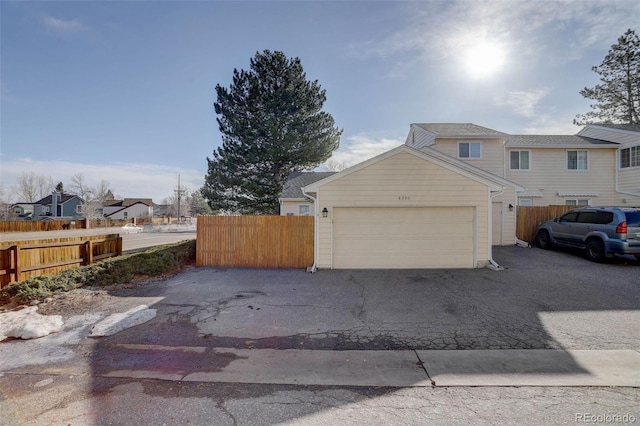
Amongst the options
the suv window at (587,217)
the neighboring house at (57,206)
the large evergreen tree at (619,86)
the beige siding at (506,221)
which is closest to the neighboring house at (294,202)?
the beige siding at (506,221)

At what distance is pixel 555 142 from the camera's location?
1549 cm

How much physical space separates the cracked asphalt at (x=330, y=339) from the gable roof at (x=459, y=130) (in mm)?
7686

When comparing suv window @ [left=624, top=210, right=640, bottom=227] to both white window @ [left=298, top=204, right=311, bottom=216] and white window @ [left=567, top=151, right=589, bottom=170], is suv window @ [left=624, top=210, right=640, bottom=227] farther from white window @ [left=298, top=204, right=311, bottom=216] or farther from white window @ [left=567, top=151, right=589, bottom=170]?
white window @ [left=298, top=204, right=311, bottom=216]

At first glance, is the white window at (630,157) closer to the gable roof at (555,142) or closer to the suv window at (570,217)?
the gable roof at (555,142)

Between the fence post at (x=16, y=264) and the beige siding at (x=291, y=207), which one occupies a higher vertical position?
the beige siding at (x=291, y=207)

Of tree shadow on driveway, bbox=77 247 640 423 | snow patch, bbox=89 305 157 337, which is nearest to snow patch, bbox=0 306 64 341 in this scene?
snow patch, bbox=89 305 157 337

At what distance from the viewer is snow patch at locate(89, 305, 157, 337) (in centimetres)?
470

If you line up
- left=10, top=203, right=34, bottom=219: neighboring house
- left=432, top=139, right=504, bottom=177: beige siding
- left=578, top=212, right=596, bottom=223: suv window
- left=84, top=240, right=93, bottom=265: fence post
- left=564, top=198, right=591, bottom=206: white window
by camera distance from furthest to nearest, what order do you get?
1. left=10, top=203, right=34, bottom=219: neighboring house
2. left=564, top=198, right=591, bottom=206: white window
3. left=432, top=139, right=504, bottom=177: beige siding
4. left=578, top=212, right=596, bottom=223: suv window
5. left=84, top=240, right=93, bottom=265: fence post

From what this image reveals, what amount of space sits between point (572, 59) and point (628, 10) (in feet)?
5.60

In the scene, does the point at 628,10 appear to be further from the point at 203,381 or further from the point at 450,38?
the point at 203,381

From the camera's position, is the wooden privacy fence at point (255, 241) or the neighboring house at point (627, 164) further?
the neighboring house at point (627, 164)

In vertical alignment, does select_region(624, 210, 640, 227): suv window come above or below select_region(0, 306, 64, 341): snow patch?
above

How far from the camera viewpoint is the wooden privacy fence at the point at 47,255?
6.58 metres

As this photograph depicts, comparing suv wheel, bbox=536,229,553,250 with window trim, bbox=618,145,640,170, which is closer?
suv wheel, bbox=536,229,553,250
